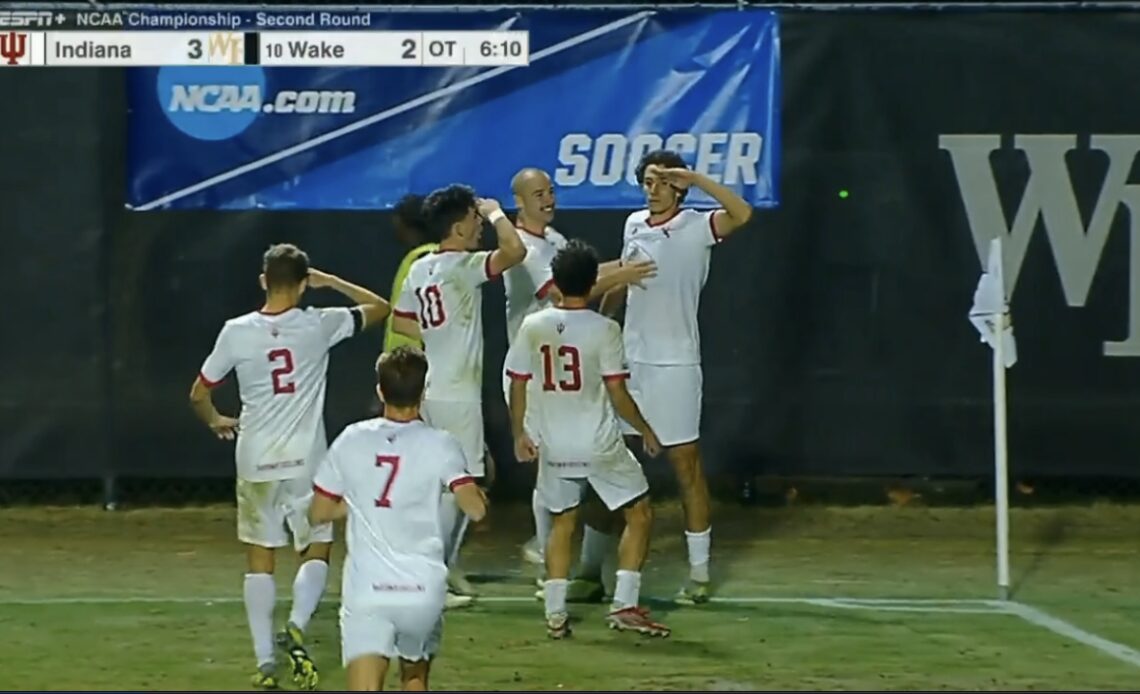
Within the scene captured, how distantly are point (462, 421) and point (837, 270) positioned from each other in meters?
3.64

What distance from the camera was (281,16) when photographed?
42.8ft

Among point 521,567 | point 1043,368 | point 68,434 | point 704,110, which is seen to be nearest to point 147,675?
point 521,567

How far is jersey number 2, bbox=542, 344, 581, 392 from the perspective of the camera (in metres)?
9.73

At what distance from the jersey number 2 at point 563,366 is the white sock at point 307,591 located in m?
1.34

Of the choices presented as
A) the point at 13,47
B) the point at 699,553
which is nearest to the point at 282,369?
the point at 699,553

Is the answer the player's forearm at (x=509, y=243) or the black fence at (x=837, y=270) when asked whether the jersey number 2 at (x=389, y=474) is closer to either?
the player's forearm at (x=509, y=243)

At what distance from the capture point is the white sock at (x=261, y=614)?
29.0 ft

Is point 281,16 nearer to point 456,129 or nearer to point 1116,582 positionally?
point 456,129

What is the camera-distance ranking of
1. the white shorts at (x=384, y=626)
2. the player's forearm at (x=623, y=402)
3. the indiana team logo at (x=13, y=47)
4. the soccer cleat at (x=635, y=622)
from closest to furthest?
1. the white shorts at (x=384, y=626)
2. the player's forearm at (x=623, y=402)
3. the soccer cleat at (x=635, y=622)
4. the indiana team logo at (x=13, y=47)

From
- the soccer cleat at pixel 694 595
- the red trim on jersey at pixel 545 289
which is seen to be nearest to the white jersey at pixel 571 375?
the red trim on jersey at pixel 545 289

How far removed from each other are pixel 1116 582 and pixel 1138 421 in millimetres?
1976

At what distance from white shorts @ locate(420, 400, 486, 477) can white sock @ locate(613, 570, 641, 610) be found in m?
0.90

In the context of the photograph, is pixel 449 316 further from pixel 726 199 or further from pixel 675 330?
pixel 726 199

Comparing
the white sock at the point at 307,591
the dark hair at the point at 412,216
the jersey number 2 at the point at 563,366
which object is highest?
the dark hair at the point at 412,216
